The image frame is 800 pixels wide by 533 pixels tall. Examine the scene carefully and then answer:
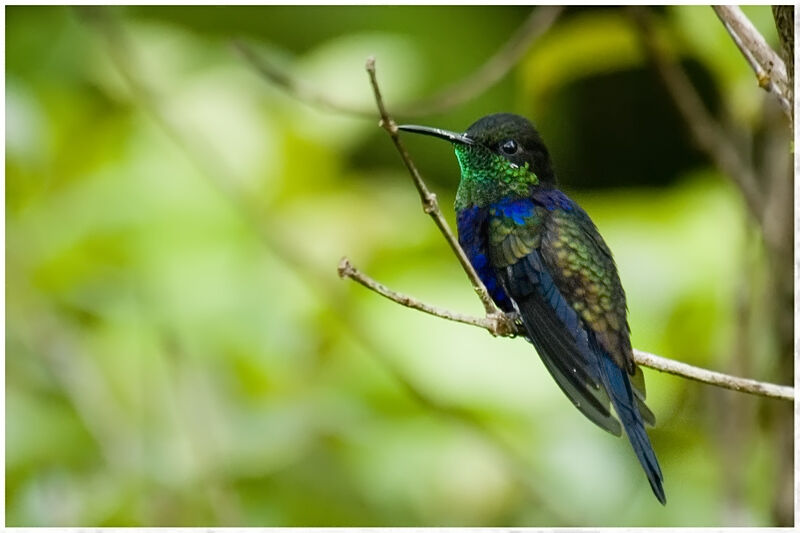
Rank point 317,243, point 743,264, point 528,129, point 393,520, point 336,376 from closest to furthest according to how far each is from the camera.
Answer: point 528,129
point 743,264
point 393,520
point 336,376
point 317,243

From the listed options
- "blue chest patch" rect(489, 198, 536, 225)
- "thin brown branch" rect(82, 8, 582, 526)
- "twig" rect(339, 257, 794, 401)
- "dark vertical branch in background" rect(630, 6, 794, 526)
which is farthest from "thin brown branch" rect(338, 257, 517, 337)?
"dark vertical branch in background" rect(630, 6, 794, 526)

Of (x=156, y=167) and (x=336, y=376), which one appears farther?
(x=156, y=167)

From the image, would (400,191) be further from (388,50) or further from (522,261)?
(522,261)

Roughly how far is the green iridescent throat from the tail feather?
17 cm

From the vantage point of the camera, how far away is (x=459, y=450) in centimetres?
163

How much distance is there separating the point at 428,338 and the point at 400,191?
1.09ft

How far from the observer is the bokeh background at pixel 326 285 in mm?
1462

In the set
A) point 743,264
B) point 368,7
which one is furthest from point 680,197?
point 368,7

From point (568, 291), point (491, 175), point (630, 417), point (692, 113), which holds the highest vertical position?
point (692, 113)

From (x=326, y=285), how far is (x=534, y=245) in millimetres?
669

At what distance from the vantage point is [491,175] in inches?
35.2

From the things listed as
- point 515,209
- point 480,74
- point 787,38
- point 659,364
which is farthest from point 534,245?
point 480,74

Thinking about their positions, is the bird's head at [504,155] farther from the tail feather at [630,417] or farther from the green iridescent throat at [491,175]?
the tail feather at [630,417]

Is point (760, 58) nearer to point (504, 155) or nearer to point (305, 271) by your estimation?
point (504, 155)
